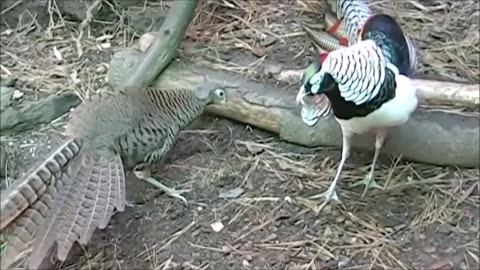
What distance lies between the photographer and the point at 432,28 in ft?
11.9

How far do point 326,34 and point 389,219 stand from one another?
0.99 metres

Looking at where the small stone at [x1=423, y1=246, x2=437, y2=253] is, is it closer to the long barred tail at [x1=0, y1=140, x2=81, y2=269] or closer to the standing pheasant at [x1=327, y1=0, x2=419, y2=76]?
the standing pheasant at [x1=327, y1=0, x2=419, y2=76]

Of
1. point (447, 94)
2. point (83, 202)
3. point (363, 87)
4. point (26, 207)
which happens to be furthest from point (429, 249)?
point (26, 207)

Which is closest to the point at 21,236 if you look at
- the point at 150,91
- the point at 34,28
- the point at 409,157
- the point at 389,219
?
the point at 150,91

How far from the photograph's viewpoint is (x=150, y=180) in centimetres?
291

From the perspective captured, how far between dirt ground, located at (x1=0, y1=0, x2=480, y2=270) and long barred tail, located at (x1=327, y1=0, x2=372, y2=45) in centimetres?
31

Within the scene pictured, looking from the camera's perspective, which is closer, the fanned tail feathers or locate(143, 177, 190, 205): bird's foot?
the fanned tail feathers

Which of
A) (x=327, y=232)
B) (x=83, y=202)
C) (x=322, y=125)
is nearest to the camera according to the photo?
(x=83, y=202)

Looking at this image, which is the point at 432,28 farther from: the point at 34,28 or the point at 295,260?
the point at 34,28

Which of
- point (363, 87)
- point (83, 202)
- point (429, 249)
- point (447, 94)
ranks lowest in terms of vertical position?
point (429, 249)

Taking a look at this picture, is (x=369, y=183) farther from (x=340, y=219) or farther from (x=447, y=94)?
(x=447, y=94)

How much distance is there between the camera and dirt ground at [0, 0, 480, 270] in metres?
2.59

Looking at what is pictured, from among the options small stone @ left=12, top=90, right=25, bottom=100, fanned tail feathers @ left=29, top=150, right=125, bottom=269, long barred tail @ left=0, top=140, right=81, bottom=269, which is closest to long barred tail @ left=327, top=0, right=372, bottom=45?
fanned tail feathers @ left=29, top=150, right=125, bottom=269

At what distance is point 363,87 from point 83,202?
909 millimetres
